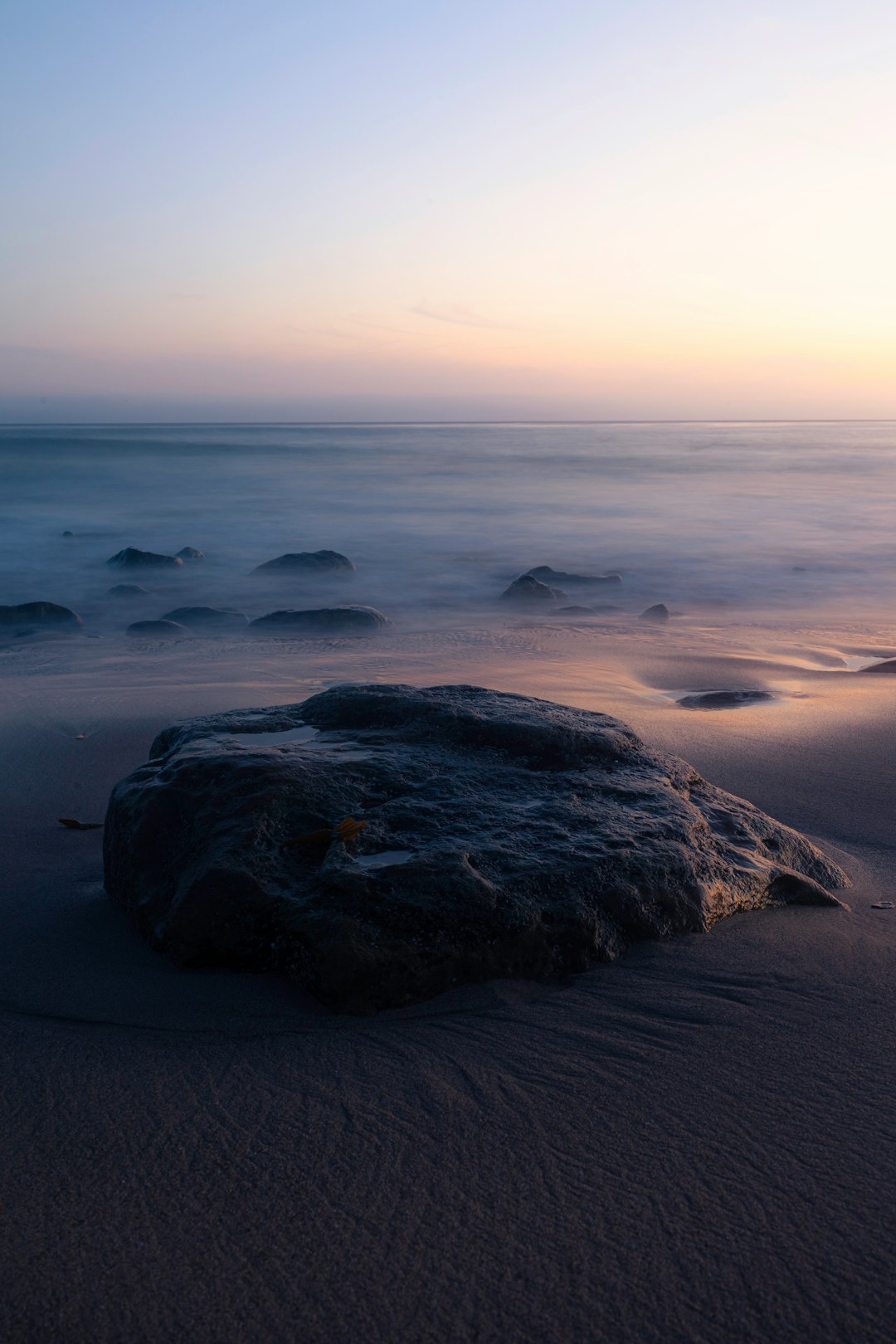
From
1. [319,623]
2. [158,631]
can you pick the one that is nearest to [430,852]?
[319,623]

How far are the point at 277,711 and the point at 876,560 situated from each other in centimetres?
1431

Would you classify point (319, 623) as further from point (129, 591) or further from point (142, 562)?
point (142, 562)

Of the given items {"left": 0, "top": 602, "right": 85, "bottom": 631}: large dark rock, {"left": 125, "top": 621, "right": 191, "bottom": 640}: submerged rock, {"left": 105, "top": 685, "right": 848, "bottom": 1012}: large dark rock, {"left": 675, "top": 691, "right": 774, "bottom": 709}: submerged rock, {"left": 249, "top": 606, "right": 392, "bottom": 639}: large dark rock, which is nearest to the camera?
{"left": 105, "top": 685, "right": 848, "bottom": 1012}: large dark rock

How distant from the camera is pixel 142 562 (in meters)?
13.9

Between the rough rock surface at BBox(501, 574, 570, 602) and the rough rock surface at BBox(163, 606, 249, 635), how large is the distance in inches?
→ 125

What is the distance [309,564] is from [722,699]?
28.8 feet

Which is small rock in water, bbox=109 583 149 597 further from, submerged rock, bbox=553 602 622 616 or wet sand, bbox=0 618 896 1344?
wet sand, bbox=0 618 896 1344

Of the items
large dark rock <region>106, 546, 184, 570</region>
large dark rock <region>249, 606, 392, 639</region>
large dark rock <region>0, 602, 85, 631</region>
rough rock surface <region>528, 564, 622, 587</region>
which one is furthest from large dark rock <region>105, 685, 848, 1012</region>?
large dark rock <region>106, 546, 184, 570</region>

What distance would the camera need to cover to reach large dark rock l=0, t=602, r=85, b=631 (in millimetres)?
9234

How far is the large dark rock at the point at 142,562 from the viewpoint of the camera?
542 inches

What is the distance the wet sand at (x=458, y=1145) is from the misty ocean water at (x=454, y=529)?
8394 mm

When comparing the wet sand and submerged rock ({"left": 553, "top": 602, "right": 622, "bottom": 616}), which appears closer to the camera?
the wet sand

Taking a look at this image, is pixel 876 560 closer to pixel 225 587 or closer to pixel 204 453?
pixel 225 587

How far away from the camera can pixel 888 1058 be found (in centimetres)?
201
